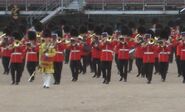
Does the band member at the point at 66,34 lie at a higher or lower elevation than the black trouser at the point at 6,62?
higher

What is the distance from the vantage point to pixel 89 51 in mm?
20359

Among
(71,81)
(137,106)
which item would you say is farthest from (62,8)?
(137,106)

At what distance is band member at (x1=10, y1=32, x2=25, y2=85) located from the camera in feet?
55.5

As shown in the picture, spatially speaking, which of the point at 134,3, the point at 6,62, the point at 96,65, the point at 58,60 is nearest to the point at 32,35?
the point at 58,60

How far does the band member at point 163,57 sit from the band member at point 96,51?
1857 mm

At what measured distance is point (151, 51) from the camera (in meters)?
17.7

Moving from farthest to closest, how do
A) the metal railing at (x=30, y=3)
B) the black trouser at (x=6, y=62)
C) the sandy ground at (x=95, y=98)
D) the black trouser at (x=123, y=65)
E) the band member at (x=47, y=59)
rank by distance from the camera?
the metal railing at (x=30, y=3) → the black trouser at (x=6, y=62) → the black trouser at (x=123, y=65) → the band member at (x=47, y=59) → the sandy ground at (x=95, y=98)

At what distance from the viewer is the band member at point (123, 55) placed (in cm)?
1775

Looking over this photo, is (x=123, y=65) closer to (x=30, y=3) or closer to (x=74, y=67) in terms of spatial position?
(x=74, y=67)

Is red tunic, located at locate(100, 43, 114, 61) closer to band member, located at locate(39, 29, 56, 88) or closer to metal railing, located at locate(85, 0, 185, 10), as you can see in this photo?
band member, located at locate(39, 29, 56, 88)

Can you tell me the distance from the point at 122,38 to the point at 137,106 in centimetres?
571

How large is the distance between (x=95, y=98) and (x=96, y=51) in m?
6.22

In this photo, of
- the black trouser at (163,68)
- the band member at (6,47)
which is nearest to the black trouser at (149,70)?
the black trouser at (163,68)

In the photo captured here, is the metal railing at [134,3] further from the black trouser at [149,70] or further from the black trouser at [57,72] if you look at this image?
the black trouser at [57,72]
